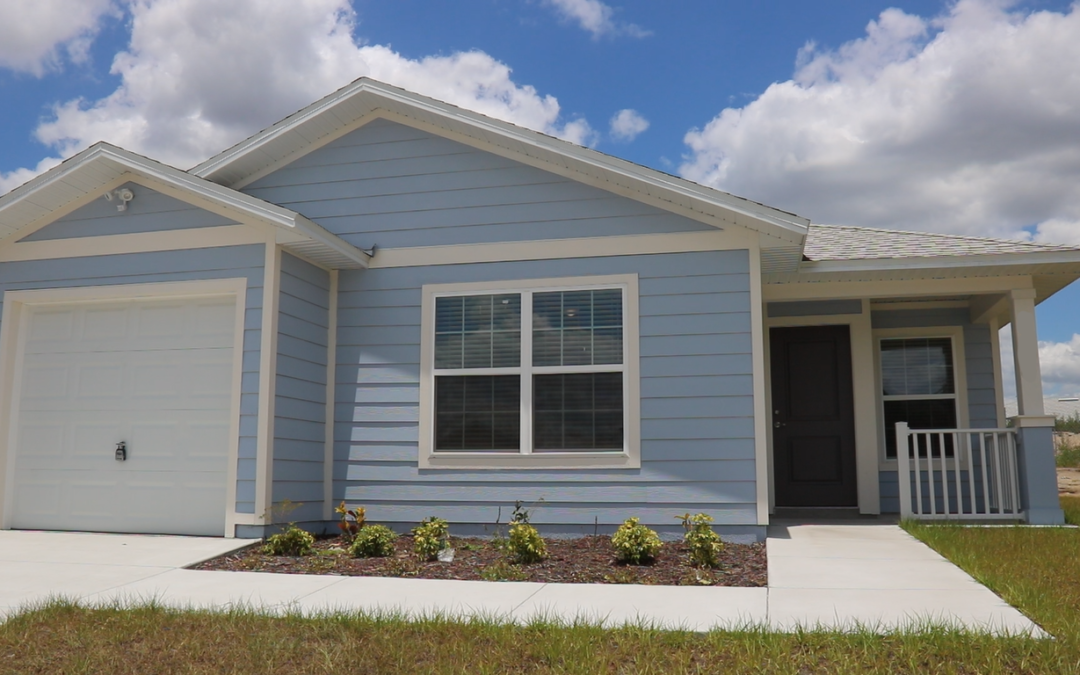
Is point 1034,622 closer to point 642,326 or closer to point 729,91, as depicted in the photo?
point 642,326

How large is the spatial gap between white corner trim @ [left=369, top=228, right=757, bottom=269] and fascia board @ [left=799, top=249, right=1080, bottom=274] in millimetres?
1122

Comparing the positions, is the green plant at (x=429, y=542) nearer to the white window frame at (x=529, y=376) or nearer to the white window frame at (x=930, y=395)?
the white window frame at (x=529, y=376)

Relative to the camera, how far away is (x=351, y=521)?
8.69 meters

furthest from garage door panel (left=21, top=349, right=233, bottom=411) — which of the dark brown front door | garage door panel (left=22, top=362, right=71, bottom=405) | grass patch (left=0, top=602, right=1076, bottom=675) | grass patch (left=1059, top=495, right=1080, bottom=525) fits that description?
grass patch (left=1059, top=495, right=1080, bottom=525)

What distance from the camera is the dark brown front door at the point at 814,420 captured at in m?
10.6

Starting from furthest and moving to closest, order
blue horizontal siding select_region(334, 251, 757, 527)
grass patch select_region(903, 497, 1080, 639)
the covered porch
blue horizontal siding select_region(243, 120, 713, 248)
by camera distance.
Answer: the covered porch < blue horizontal siding select_region(243, 120, 713, 248) < blue horizontal siding select_region(334, 251, 757, 527) < grass patch select_region(903, 497, 1080, 639)

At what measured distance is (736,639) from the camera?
14.0ft

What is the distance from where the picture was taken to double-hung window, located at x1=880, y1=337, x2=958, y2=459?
10836 millimetres

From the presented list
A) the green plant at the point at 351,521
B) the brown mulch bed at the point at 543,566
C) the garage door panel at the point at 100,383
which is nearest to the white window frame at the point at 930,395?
the brown mulch bed at the point at 543,566

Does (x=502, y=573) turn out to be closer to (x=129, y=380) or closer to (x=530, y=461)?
(x=530, y=461)

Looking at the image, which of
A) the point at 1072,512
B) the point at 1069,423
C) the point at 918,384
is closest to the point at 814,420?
the point at 918,384

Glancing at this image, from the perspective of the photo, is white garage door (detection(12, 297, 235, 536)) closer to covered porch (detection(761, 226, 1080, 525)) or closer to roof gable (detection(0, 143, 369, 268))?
roof gable (detection(0, 143, 369, 268))

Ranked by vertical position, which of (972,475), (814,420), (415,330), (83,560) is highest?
(415,330)

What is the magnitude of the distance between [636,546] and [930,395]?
579 centimetres
